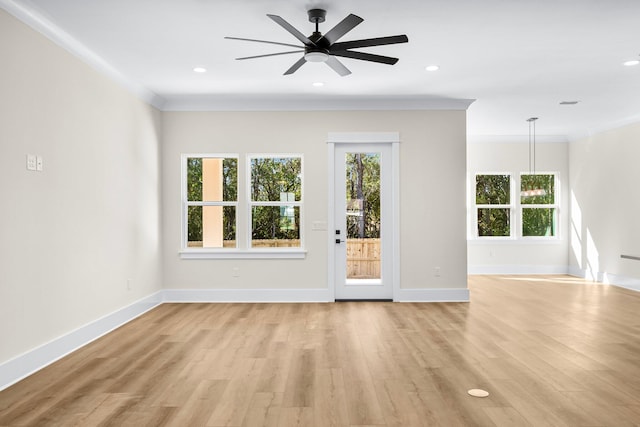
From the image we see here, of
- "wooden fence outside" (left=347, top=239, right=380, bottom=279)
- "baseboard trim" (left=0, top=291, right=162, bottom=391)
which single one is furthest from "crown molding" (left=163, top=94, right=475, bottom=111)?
"baseboard trim" (left=0, top=291, right=162, bottom=391)

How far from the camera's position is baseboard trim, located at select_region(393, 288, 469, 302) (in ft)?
20.7

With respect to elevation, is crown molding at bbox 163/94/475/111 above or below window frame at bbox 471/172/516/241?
above

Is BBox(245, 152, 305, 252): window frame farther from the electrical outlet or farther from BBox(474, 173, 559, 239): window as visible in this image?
BBox(474, 173, 559, 239): window

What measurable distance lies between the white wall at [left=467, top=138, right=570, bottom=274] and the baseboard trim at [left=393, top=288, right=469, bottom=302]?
312 centimetres

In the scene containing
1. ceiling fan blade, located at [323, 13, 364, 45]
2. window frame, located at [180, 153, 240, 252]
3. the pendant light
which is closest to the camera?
ceiling fan blade, located at [323, 13, 364, 45]

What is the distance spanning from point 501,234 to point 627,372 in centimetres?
603

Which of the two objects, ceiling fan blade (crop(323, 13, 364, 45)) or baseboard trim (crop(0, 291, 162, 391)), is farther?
baseboard trim (crop(0, 291, 162, 391))

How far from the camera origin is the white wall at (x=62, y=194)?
332cm

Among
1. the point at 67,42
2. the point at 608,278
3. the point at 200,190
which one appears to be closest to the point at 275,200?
the point at 200,190

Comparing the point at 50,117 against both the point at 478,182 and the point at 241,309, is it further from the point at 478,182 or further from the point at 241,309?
the point at 478,182

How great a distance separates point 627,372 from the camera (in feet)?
11.4

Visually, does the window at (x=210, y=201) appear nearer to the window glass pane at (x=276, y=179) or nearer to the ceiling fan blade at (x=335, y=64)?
the window glass pane at (x=276, y=179)

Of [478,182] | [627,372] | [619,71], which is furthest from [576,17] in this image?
[478,182]

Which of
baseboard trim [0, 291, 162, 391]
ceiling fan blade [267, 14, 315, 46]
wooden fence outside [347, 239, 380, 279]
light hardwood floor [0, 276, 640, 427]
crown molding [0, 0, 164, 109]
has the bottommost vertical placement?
light hardwood floor [0, 276, 640, 427]
